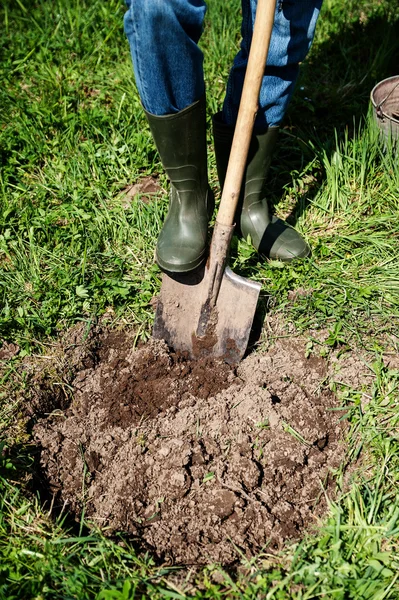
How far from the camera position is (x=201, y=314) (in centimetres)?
226

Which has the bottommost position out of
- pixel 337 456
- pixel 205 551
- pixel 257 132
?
pixel 205 551

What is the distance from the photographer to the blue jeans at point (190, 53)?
65.3 inches

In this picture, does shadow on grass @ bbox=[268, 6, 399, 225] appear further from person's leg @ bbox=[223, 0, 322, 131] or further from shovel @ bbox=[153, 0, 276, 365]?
shovel @ bbox=[153, 0, 276, 365]

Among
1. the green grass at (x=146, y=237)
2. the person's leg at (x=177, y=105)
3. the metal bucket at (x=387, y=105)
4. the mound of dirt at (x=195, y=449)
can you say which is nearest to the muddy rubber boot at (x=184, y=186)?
the person's leg at (x=177, y=105)

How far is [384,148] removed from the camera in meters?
2.83

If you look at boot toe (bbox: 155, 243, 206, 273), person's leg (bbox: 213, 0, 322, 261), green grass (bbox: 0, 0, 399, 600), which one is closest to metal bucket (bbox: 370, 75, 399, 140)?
green grass (bbox: 0, 0, 399, 600)

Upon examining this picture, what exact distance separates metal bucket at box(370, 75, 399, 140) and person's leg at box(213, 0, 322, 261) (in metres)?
0.74

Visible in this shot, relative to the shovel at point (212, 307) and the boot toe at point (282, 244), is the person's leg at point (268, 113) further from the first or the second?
the shovel at point (212, 307)

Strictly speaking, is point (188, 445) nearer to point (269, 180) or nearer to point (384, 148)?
point (269, 180)

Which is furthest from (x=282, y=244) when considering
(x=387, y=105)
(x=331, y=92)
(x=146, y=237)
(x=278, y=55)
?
(x=331, y=92)

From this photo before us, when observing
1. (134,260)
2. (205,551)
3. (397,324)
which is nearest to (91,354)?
(134,260)

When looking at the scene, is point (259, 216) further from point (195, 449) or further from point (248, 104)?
point (195, 449)

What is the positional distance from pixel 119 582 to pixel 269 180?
206 cm

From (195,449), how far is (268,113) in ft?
4.57
